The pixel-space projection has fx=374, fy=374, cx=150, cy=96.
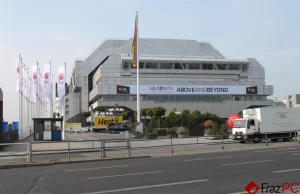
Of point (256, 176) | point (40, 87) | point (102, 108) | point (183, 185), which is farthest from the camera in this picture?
point (102, 108)

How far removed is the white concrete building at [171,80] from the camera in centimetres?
10700

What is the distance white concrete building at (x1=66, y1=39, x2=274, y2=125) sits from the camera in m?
107

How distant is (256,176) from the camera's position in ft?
40.0

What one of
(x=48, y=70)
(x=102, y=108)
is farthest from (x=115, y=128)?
(x=102, y=108)

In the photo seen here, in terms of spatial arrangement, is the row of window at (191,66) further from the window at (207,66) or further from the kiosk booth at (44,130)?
the kiosk booth at (44,130)

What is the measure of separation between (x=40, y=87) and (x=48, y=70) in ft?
30.1

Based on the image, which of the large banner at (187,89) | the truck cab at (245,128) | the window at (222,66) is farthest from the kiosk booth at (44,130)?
the window at (222,66)

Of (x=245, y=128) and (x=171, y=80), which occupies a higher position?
(x=171, y=80)

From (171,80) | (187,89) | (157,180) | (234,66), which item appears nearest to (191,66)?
(187,89)

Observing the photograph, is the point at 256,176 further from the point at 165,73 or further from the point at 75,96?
the point at 75,96

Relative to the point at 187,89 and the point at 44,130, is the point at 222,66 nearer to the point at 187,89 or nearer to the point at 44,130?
the point at 187,89

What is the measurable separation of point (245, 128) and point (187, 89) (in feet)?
235

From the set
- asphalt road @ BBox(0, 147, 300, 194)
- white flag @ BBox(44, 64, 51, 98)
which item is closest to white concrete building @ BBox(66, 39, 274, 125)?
white flag @ BBox(44, 64, 51, 98)

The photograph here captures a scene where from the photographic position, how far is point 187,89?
10950cm
